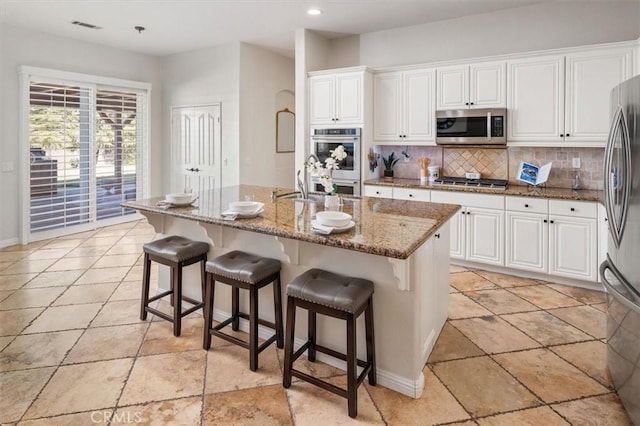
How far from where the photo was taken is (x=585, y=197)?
376 centimetres

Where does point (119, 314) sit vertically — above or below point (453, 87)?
below

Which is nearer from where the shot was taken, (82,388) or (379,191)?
(82,388)

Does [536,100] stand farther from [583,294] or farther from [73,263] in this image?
[73,263]

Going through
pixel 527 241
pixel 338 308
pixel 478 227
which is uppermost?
pixel 478 227

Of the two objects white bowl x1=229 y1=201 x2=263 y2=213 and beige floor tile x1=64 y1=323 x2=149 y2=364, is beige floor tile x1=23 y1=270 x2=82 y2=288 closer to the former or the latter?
beige floor tile x1=64 y1=323 x2=149 y2=364

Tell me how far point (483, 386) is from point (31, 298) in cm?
379

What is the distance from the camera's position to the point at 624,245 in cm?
200

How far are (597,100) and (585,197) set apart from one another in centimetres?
95

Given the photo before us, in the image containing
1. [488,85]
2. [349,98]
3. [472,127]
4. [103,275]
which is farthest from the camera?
[349,98]

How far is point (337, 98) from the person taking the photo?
5113 mm

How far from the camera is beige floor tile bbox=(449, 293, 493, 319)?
10.8 feet

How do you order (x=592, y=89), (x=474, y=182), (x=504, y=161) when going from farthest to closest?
1. (x=504, y=161)
2. (x=474, y=182)
3. (x=592, y=89)

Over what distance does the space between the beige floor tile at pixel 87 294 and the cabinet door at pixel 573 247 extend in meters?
4.28

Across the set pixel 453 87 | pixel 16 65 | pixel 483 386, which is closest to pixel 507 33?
pixel 453 87
